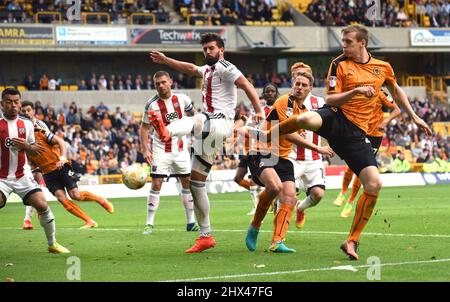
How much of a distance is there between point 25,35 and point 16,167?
1220 inches

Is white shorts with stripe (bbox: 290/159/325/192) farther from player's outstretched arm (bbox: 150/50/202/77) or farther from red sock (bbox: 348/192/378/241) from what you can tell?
red sock (bbox: 348/192/378/241)

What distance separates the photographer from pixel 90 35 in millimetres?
43375

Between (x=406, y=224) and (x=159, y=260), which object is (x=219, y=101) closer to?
(x=159, y=260)

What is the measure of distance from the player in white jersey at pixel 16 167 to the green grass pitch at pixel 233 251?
1.69 feet

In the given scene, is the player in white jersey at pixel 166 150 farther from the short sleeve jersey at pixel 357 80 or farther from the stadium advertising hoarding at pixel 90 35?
the stadium advertising hoarding at pixel 90 35

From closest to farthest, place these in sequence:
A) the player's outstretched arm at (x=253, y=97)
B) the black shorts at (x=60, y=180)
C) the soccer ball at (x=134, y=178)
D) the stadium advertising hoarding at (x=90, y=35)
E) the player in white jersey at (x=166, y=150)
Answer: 1. the player's outstretched arm at (x=253, y=97)
2. the player in white jersey at (x=166, y=150)
3. the soccer ball at (x=134, y=178)
4. the black shorts at (x=60, y=180)
5. the stadium advertising hoarding at (x=90, y=35)

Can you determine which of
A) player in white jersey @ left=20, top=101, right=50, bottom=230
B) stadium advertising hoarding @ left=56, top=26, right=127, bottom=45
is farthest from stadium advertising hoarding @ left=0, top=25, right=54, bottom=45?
player in white jersey @ left=20, top=101, right=50, bottom=230

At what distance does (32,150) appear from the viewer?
11.6 meters

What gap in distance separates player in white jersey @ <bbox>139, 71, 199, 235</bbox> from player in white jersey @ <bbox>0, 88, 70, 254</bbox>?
12.4ft

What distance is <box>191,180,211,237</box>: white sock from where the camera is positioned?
11.9 m

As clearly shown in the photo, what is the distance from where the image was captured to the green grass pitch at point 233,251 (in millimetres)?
9273

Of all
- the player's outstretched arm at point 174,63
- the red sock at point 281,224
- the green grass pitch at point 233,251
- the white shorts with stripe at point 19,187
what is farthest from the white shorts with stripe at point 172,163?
the red sock at point 281,224
